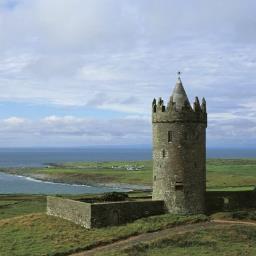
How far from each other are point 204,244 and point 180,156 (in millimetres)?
A: 8844

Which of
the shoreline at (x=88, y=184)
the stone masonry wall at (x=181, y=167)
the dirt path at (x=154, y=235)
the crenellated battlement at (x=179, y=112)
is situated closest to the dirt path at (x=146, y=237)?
the dirt path at (x=154, y=235)

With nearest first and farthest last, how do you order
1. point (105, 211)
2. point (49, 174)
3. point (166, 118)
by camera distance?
point (105, 211) < point (166, 118) < point (49, 174)

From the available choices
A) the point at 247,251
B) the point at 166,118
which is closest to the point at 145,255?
the point at 247,251

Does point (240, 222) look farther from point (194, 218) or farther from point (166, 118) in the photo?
point (166, 118)

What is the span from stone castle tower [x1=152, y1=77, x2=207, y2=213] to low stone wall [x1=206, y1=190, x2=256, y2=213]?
3.89 feet

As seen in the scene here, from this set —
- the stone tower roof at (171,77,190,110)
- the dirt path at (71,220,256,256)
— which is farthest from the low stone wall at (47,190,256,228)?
the stone tower roof at (171,77,190,110)

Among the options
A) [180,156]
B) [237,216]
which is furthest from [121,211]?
[237,216]

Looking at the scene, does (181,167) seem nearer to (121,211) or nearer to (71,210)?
(121,211)

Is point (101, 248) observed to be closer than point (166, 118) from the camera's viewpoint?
Yes

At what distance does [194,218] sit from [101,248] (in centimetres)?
878

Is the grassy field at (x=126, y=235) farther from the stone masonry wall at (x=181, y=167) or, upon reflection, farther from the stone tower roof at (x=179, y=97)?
the stone tower roof at (x=179, y=97)

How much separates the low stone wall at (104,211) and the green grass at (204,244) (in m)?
4.79

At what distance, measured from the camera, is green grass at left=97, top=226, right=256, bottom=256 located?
96.1 ft

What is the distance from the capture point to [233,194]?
40.9 meters
